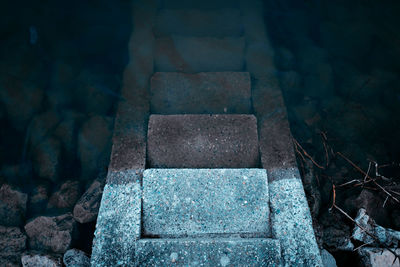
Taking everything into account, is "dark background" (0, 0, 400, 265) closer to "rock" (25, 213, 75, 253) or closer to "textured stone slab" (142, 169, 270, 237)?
"rock" (25, 213, 75, 253)

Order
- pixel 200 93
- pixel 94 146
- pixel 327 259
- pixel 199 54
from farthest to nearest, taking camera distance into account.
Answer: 1. pixel 199 54
2. pixel 94 146
3. pixel 200 93
4. pixel 327 259

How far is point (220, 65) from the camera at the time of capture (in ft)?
10.1

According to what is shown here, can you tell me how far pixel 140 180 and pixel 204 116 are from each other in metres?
0.84

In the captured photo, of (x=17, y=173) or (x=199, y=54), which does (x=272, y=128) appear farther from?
(x=17, y=173)

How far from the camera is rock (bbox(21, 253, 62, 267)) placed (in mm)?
2051

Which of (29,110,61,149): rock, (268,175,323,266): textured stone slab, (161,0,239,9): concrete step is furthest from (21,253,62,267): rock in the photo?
(161,0,239,9): concrete step

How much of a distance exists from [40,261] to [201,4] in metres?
3.70

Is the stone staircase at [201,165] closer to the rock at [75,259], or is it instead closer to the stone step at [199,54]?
the stone step at [199,54]

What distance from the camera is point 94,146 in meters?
2.84

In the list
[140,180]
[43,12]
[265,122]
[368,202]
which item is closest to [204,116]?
[265,122]

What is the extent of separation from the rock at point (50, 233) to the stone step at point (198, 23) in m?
2.43

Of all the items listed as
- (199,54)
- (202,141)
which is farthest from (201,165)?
(199,54)

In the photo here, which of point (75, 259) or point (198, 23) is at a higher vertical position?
point (198, 23)

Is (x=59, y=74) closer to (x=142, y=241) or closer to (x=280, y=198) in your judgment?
(x=142, y=241)
